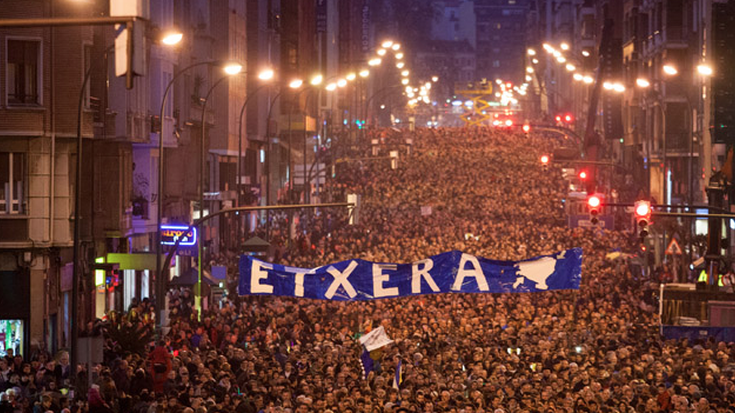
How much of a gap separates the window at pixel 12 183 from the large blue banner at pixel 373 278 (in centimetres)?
750

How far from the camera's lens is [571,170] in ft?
259

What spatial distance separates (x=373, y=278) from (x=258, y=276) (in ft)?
7.67

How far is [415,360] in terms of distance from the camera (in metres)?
26.5

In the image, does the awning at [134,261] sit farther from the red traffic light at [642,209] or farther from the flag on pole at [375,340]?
the red traffic light at [642,209]

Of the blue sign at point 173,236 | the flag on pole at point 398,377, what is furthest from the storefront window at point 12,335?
the flag on pole at point 398,377

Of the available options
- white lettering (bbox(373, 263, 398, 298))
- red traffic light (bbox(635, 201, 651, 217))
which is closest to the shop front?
white lettering (bbox(373, 263, 398, 298))

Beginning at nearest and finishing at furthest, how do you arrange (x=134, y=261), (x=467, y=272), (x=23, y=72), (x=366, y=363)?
(x=366, y=363) < (x=467, y=272) < (x=23, y=72) < (x=134, y=261)

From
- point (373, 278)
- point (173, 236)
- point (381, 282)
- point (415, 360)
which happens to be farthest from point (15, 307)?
point (415, 360)

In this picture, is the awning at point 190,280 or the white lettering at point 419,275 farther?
the awning at point 190,280

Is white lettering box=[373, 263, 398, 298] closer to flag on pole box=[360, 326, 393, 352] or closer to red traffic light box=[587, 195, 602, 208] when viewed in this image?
flag on pole box=[360, 326, 393, 352]

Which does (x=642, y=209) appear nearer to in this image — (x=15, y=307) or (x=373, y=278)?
(x=373, y=278)

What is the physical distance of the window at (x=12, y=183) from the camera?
33.0 m

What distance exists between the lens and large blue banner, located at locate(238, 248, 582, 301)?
28266 millimetres

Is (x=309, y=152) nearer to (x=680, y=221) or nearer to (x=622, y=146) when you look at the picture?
(x=622, y=146)
